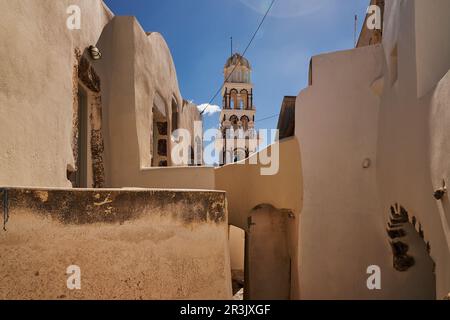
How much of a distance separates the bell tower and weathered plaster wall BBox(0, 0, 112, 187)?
16282 millimetres

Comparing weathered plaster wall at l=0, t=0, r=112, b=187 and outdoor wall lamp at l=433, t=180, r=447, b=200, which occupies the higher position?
weathered plaster wall at l=0, t=0, r=112, b=187

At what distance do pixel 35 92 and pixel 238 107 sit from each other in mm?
19310

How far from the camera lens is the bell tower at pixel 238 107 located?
2017cm

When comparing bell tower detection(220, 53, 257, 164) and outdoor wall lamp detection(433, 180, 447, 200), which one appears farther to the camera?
bell tower detection(220, 53, 257, 164)

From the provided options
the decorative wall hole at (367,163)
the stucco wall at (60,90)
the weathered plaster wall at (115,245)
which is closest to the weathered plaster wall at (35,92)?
the stucco wall at (60,90)

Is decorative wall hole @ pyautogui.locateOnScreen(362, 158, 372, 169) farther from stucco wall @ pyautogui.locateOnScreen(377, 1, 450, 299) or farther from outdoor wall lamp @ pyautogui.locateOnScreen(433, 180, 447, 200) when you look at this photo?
outdoor wall lamp @ pyautogui.locateOnScreen(433, 180, 447, 200)

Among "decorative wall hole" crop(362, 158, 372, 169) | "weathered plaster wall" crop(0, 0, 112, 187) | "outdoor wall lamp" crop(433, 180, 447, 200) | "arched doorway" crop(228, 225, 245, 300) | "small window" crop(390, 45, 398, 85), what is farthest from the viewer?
"arched doorway" crop(228, 225, 245, 300)

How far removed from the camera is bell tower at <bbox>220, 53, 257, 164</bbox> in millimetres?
20172

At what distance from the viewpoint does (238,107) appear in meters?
22.0

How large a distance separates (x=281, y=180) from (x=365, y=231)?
250 centimetres

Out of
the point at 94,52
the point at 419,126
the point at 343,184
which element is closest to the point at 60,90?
the point at 94,52

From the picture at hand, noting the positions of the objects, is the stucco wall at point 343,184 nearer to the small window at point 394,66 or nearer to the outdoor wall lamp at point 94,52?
the small window at point 394,66

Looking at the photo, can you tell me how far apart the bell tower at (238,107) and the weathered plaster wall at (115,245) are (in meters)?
17.6

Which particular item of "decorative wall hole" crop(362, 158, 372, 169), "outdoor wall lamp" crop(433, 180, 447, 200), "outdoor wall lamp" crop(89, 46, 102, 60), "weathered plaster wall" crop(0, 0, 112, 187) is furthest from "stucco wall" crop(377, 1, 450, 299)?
"outdoor wall lamp" crop(89, 46, 102, 60)
